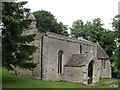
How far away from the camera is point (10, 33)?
930 inches

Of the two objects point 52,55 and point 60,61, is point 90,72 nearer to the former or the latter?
point 60,61

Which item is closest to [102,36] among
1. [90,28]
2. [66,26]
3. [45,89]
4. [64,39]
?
[90,28]

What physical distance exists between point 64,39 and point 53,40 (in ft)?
8.29

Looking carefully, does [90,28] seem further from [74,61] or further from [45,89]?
[45,89]

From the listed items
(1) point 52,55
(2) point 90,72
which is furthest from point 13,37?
(2) point 90,72

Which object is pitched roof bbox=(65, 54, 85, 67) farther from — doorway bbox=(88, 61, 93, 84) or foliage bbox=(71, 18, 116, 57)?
foliage bbox=(71, 18, 116, 57)

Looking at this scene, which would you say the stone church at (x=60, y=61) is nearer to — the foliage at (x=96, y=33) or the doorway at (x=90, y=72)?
the doorway at (x=90, y=72)

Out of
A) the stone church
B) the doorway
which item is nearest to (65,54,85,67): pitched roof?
the stone church

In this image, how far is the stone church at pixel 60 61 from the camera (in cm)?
3312

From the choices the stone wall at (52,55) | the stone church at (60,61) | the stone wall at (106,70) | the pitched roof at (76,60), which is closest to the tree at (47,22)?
the stone wall at (106,70)

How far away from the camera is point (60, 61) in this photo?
35.7 meters

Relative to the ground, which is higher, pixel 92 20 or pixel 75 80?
pixel 92 20

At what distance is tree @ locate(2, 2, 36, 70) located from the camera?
22880 mm

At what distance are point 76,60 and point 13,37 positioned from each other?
13.6m
